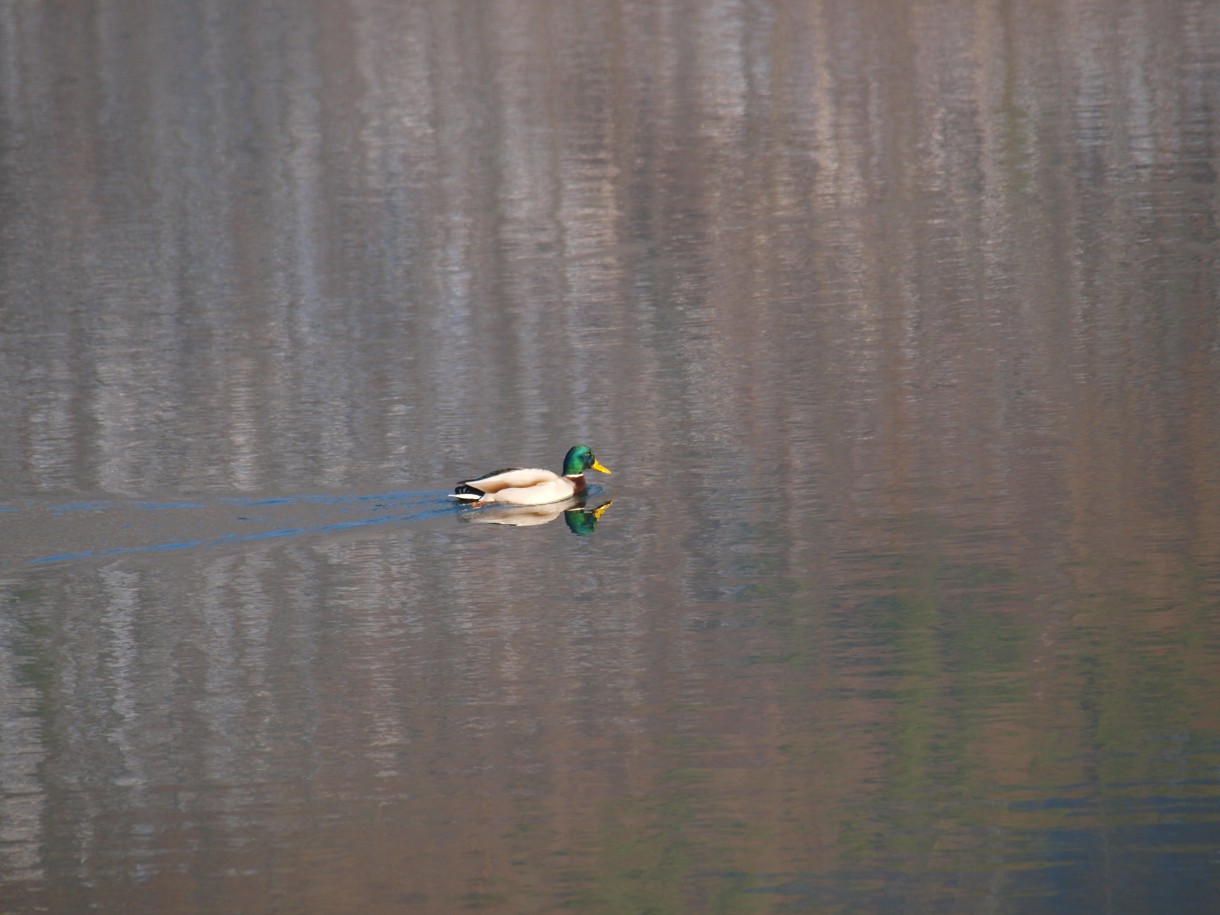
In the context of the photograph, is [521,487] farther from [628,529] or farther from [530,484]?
[628,529]

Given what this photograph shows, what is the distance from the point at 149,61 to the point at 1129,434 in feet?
100

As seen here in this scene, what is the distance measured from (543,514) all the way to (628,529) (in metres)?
0.86

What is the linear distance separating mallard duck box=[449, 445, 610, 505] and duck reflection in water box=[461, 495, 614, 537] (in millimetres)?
94

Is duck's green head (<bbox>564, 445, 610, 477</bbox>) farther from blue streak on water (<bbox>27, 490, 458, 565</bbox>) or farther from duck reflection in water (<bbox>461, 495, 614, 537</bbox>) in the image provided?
blue streak on water (<bbox>27, 490, 458, 565</bbox>)

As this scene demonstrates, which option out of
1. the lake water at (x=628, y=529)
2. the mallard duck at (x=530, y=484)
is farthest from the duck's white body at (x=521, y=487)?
the lake water at (x=628, y=529)

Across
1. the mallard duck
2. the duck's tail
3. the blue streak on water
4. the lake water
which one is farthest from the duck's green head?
the blue streak on water

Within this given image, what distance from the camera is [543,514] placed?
43.7 ft

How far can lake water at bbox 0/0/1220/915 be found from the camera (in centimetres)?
838

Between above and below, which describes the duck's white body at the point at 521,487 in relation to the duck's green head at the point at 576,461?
below

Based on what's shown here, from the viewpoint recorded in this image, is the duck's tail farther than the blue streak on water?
Yes

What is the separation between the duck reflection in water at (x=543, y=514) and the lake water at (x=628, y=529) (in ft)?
0.19

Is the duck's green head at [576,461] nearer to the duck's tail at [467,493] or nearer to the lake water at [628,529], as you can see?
the lake water at [628,529]

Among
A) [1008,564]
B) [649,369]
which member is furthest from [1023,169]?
[1008,564]

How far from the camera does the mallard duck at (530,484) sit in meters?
12.9
